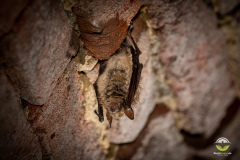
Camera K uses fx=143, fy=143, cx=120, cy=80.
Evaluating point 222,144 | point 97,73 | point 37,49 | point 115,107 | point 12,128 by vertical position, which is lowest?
point 222,144

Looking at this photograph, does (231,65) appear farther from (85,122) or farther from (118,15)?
(85,122)

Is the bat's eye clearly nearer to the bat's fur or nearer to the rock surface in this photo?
the bat's fur

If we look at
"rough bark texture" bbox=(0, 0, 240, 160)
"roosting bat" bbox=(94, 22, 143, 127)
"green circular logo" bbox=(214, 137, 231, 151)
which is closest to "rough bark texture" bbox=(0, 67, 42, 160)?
"rough bark texture" bbox=(0, 0, 240, 160)

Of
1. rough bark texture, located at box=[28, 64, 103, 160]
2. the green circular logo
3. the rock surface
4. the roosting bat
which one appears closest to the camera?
the rock surface

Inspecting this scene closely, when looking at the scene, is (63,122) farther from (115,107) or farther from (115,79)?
(115,79)

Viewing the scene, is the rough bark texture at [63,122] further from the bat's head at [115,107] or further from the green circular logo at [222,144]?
the green circular logo at [222,144]

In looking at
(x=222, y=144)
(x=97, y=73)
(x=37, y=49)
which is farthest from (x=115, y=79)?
(x=222, y=144)
